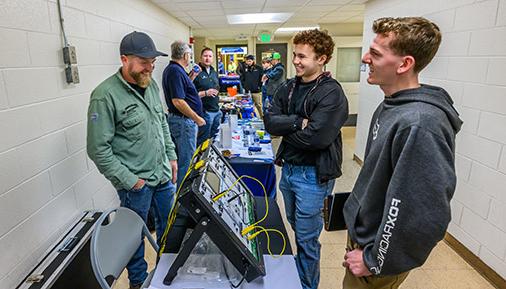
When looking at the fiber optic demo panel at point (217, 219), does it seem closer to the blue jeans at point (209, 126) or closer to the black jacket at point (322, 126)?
the black jacket at point (322, 126)

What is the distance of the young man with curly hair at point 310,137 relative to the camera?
1.67 meters

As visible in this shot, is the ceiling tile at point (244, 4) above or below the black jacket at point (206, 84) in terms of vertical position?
above

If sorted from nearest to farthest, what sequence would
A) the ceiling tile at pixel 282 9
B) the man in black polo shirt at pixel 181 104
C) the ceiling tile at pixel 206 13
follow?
1. the man in black polo shirt at pixel 181 104
2. the ceiling tile at pixel 282 9
3. the ceiling tile at pixel 206 13

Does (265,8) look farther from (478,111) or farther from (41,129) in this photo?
(41,129)

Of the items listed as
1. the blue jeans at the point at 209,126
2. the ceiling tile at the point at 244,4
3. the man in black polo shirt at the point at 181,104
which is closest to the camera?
the man in black polo shirt at the point at 181,104

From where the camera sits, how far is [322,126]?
64.7 inches

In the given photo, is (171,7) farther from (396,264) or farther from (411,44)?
(396,264)

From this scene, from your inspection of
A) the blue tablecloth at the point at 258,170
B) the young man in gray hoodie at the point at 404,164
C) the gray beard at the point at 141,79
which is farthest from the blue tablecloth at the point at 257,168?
the young man in gray hoodie at the point at 404,164

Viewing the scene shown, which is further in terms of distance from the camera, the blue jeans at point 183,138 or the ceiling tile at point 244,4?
the ceiling tile at point 244,4

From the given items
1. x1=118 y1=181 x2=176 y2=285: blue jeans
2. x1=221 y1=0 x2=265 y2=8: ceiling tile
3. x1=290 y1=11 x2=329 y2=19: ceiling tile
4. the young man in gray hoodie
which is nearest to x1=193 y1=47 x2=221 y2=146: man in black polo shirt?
x1=221 y1=0 x2=265 y2=8: ceiling tile

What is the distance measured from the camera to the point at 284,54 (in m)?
12.9

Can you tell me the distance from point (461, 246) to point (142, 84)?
8.89 ft

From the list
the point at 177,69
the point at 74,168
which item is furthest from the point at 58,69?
the point at 177,69

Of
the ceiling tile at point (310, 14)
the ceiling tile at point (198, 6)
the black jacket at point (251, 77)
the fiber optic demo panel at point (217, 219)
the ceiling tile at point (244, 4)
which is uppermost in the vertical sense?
the ceiling tile at point (310, 14)
